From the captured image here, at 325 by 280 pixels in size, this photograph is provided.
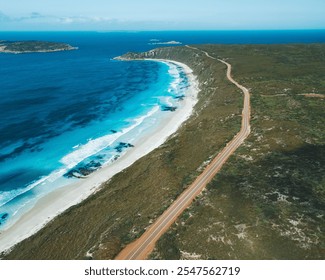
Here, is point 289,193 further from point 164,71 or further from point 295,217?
point 164,71

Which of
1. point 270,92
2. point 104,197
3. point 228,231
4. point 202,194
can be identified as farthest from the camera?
point 270,92

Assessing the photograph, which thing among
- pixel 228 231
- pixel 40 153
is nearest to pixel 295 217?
pixel 228 231

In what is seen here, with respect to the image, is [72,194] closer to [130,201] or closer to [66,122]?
[130,201]

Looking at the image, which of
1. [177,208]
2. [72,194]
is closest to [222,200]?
[177,208]

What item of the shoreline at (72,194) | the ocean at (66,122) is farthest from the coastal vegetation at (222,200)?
the ocean at (66,122)

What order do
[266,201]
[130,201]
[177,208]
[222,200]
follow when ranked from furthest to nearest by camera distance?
[130,201] < [222,200] < [177,208] < [266,201]

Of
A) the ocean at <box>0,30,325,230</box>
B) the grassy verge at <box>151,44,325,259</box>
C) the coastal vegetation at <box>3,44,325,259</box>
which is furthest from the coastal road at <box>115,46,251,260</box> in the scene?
the ocean at <box>0,30,325,230</box>

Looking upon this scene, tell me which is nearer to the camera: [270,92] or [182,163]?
[182,163]
